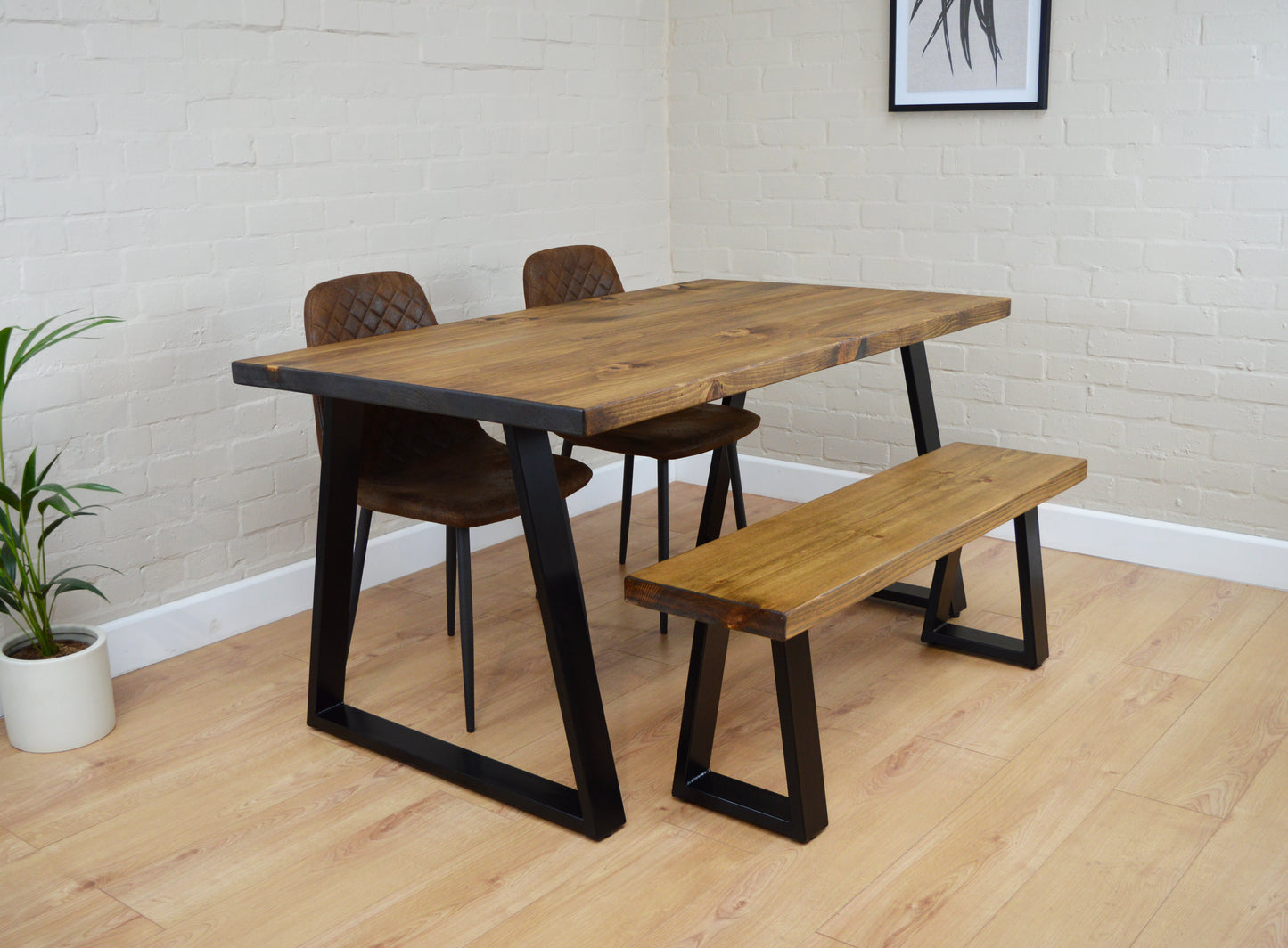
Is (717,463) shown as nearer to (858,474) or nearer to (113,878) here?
(858,474)

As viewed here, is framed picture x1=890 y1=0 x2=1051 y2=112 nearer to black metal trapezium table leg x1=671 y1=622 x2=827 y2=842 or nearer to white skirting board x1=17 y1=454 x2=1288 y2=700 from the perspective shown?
white skirting board x1=17 y1=454 x2=1288 y2=700

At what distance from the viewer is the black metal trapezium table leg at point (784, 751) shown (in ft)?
6.62

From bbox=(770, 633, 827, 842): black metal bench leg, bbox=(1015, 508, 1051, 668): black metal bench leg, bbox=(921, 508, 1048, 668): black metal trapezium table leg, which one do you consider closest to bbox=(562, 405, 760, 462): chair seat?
bbox=(921, 508, 1048, 668): black metal trapezium table leg

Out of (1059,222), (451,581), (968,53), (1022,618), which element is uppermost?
(968,53)

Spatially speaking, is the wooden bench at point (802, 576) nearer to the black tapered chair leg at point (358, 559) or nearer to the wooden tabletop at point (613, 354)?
the wooden tabletop at point (613, 354)

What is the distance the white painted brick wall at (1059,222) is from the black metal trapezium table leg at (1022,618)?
86 cm

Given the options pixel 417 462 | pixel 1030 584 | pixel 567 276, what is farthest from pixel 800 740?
pixel 567 276

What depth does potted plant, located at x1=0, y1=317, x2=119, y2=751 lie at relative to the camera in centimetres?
236

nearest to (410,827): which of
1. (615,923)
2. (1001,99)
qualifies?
(615,923)

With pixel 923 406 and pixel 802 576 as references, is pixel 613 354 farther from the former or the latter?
pixel 923 406

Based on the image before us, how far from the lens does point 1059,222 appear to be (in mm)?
3410

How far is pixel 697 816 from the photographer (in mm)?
2160

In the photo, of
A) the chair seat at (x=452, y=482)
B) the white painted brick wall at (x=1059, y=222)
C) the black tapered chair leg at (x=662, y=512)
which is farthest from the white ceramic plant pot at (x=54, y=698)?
the white painted brick wall at (x=1059, y=222)

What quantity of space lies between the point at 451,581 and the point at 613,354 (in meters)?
0.89
